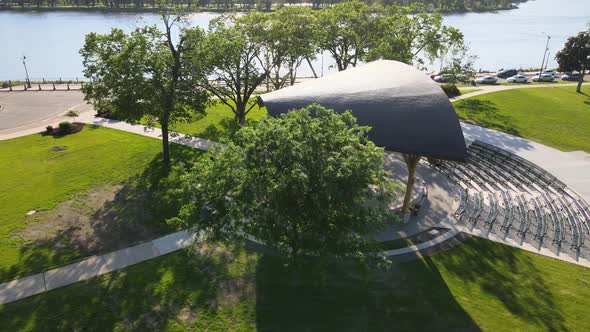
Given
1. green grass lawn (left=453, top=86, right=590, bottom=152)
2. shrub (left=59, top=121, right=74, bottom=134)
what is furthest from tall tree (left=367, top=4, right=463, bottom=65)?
shrub (left=59, top=121, right=74, bottom=134)

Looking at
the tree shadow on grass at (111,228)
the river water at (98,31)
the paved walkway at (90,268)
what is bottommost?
the paved walkway at (90,268)

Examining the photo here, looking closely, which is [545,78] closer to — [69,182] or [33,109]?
[69,182]

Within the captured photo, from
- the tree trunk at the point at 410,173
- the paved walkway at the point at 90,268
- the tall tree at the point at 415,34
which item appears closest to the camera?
the paved walkway at the point at 90,268

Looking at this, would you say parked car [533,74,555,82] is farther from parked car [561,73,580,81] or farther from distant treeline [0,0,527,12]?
distant treeline [0,0,527,12]

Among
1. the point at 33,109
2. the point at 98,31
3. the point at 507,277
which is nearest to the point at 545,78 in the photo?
the point at 507,277

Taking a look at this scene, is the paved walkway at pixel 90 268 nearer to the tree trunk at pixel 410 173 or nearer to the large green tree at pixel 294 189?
the large green tree at pixel 294 189

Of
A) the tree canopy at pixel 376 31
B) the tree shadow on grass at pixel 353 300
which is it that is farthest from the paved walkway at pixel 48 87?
the tree shadow on grass at pixel 353 300

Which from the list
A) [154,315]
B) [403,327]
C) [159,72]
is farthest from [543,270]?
[159,72]
